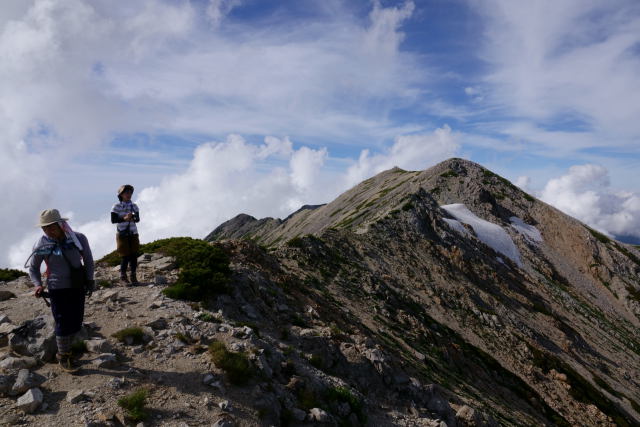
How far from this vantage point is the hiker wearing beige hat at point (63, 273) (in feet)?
30.6

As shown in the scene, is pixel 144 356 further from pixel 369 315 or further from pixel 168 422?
pixel 369 315

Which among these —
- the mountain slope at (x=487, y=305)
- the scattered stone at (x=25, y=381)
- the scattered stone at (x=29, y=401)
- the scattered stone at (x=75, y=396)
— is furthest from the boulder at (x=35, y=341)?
the mountain slope at (x=487, y=305)

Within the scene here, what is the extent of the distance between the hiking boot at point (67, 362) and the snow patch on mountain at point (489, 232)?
6243cm

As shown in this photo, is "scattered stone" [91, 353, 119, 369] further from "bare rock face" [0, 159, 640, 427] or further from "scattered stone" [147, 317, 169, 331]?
"scattered stone" [147, 317, 169, 331]

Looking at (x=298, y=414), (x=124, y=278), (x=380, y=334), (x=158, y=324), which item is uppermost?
(x=124, y=278)

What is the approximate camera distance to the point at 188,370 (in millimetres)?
10617

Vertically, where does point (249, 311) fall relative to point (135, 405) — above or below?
above

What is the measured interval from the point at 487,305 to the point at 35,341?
45.7 metres

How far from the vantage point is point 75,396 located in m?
8.80

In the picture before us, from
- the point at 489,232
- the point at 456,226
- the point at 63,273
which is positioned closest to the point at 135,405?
the point at 63,273

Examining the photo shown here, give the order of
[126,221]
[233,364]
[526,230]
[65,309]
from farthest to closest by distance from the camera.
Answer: [526,230] < [126,221] < [233,364] < [65,309]

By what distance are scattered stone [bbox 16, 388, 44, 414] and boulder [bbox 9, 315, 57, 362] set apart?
1707 mm

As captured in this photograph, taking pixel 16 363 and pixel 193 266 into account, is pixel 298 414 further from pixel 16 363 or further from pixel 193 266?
pixel 193 266

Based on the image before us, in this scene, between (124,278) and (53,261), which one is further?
(124,278)
